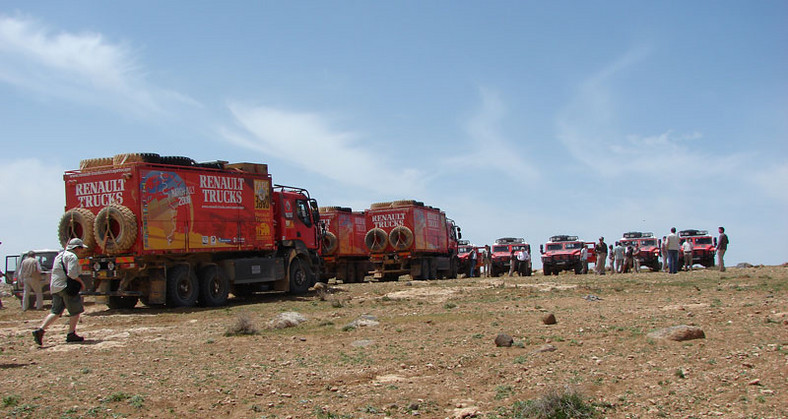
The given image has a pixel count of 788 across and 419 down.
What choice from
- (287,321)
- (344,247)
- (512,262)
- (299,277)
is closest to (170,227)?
(299,277)

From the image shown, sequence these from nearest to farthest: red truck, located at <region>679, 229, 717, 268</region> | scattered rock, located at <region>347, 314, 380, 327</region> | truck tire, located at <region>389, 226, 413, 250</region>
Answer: scattered rock, located at <region>347, 314, 380, 327</region> < truck tire, located at <region>389, 226, 413, 250</region> < red truck, located at <region>679, 229, 717, 268</region>

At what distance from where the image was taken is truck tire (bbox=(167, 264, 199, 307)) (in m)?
17.2

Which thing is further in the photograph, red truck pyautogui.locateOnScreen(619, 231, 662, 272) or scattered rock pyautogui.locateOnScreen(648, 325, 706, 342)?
red truck pyautogui.locateOnScreen(619, 231, 662, 272)

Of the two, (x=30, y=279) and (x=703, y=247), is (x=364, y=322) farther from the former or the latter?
(x=703, y=247)

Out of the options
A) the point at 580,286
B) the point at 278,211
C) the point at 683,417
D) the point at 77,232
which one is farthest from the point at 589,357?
the point at 278,211

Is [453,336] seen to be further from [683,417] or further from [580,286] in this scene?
[580,286]

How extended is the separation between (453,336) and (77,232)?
10.7m

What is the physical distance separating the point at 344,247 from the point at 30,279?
1614cm

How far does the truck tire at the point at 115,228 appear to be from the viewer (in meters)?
16.1

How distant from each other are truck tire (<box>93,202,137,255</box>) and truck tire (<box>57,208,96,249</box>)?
0.21m

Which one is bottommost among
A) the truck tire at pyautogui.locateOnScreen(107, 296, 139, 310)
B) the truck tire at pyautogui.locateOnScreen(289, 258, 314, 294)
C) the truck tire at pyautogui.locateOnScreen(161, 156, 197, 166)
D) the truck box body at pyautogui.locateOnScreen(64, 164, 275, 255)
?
the truck tire at pyautogui.locateOnScreen(107, 296, 139, 310)

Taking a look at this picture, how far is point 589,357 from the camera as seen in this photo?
320 inches

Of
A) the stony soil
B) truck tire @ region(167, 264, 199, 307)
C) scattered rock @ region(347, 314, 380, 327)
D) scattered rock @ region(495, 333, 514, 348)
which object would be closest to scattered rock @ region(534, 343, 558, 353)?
the stony soil

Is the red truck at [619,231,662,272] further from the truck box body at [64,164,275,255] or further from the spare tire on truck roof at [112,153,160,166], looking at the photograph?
the spare tire on truck roof at [112,153,160,166]
